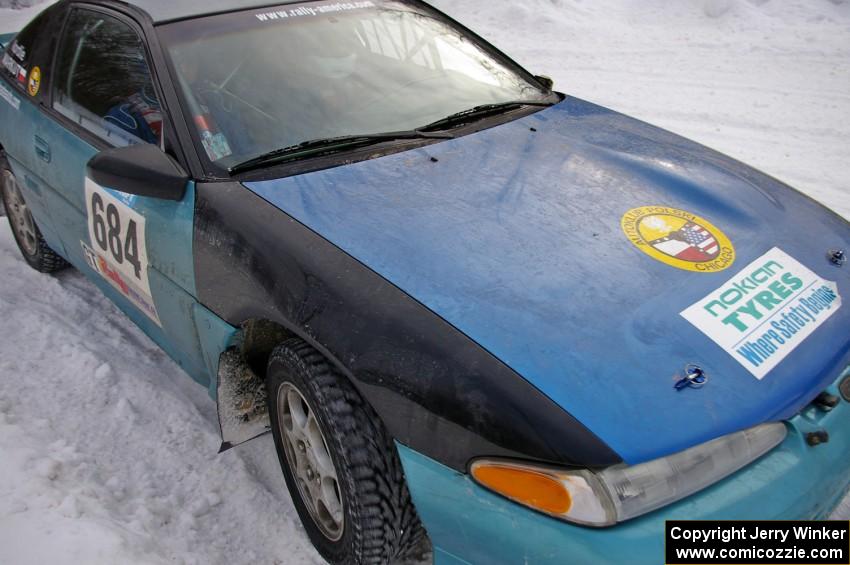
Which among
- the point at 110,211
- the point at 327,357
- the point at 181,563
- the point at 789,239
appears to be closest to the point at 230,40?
the point at 110,211

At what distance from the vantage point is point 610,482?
1.28m

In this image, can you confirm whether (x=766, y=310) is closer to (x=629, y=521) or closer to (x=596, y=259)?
(x=596, y=259)

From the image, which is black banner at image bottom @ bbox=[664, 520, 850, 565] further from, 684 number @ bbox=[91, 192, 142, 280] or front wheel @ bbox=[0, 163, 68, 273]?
front wheel @ bbox=[0, 163, 68, 273]

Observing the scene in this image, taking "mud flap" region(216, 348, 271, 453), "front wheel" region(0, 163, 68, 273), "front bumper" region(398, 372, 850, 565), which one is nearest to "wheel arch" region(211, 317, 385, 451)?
"mud flap" region(216, 348, 271, 453)

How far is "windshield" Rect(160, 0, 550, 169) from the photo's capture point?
2104 mm

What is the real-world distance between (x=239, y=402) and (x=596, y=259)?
46.0 inches

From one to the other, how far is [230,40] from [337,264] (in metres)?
1.13

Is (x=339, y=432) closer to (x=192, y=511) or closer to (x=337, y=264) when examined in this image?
(x=337, y=264)

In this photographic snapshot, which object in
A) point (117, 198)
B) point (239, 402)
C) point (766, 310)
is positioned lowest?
point (239, 402)

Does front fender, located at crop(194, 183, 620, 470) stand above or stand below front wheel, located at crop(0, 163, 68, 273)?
above

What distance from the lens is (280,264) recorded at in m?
1.72

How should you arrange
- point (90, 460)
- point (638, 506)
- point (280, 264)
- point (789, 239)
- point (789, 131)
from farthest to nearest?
point (789, 131), point (90, 460), point (789, 239), point (280, 264), point (638, 506)

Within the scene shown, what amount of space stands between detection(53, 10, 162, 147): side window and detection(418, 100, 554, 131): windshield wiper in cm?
92

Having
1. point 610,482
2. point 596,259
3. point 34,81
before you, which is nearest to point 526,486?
point 610,482
